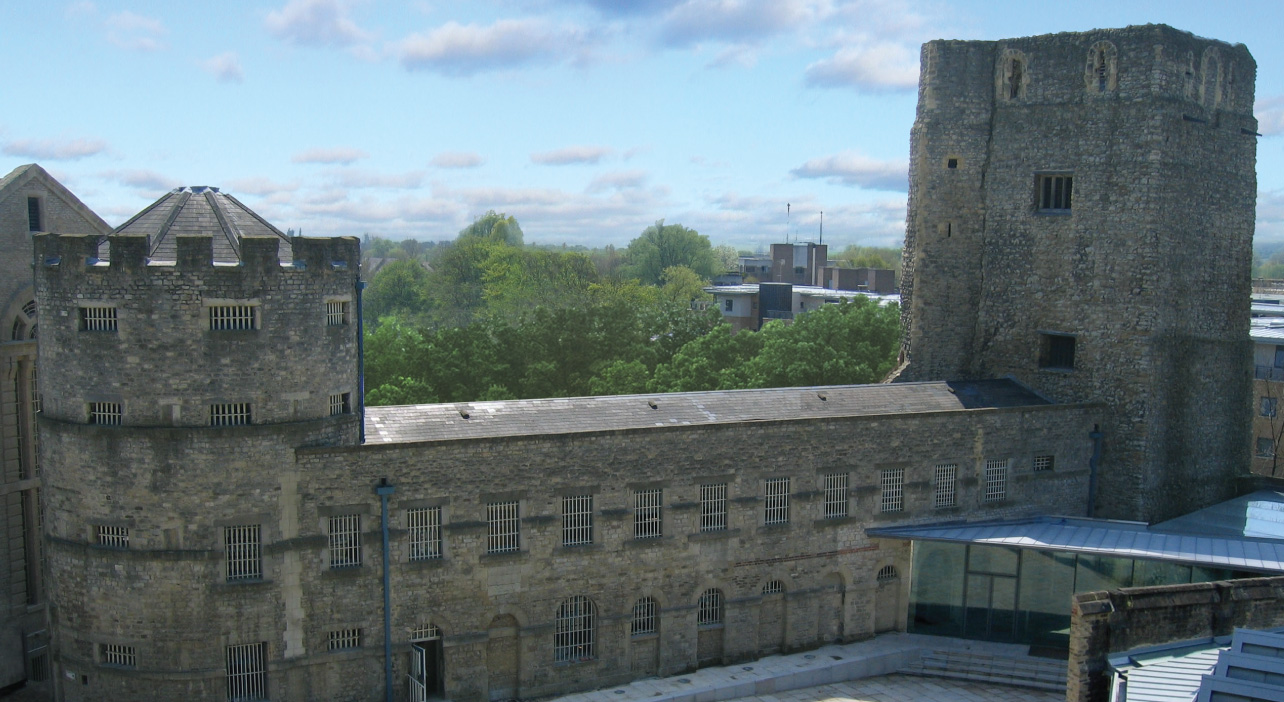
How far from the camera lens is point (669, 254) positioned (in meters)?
140

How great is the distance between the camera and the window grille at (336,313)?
25.2 m

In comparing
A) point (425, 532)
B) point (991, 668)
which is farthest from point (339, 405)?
point (991, 668)

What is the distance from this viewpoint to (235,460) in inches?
942

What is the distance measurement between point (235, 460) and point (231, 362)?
2.16 metres

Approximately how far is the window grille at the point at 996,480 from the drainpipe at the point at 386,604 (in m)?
17.3

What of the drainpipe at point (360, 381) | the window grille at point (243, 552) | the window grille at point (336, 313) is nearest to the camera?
the window grille at point (243, 552)

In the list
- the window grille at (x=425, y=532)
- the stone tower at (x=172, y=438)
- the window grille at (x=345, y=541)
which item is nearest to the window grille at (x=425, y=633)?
the window grille at (x=425, y=532)

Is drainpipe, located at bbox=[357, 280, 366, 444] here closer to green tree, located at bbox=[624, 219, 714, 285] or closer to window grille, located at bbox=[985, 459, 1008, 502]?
window grille, located at bbox=[985, 459, 1008, 502]

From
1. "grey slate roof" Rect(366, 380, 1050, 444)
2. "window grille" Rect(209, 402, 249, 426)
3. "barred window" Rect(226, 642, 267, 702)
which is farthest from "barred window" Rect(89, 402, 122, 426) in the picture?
"barred window" Rect(226, 642, 267, 702)

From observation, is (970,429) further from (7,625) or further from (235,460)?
(7,625)

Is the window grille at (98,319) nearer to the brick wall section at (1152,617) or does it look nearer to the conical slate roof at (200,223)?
the conical slate roof at (200,223)

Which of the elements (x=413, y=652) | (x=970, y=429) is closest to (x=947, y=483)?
(x=970, y=429)

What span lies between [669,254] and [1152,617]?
120510mm

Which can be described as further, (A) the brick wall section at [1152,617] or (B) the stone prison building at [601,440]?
(B) the stone prison building at [601,440]
